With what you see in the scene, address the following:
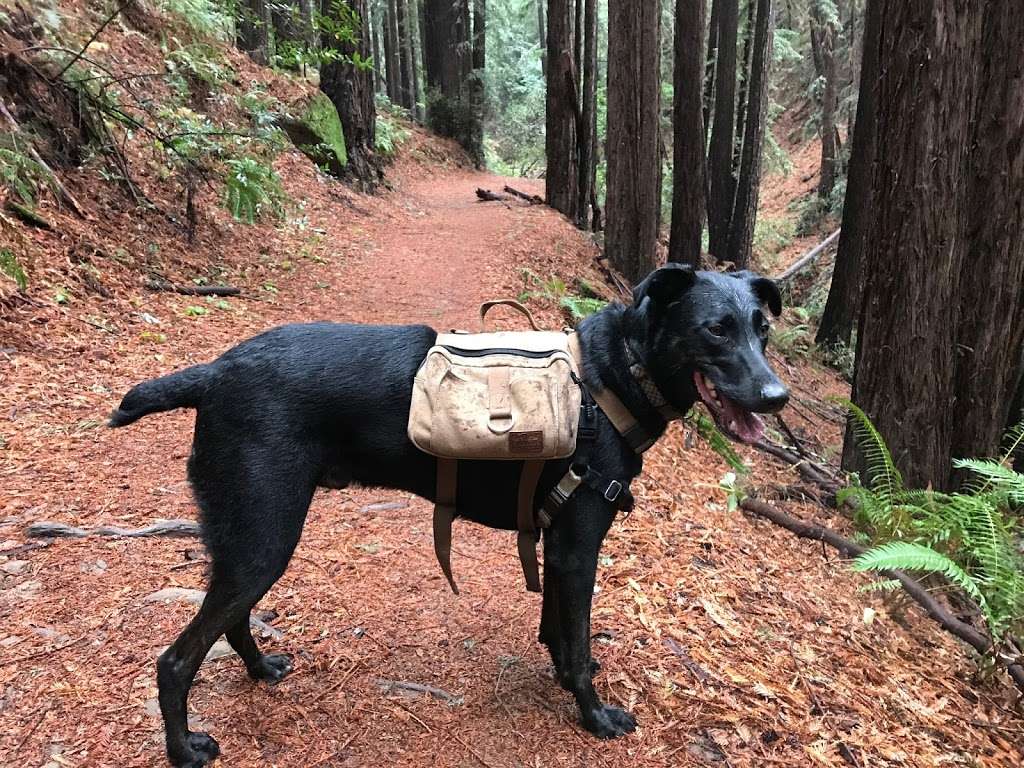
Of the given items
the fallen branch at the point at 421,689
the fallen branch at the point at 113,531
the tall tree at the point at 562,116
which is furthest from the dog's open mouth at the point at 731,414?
the tall tree at the point at 562,116

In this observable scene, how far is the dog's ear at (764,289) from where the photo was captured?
2941mm

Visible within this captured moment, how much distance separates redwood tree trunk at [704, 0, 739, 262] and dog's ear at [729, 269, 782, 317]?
13.1 m

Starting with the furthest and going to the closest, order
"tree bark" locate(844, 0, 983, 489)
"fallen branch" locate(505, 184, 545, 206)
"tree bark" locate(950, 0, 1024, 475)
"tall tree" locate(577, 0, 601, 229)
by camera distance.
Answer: "fallen branch" locate(505, 184, 545, 206)
"tall tree" locate(577, 0, 601, 229)
"tree bark" locate(950, 0, 1024, 475)
"tree bark" locate(844, 0, 983, 489)

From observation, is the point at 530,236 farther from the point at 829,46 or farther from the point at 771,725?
the point at 829,46

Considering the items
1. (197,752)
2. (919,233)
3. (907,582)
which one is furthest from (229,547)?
(919,233)

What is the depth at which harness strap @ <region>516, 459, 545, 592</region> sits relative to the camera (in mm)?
2729

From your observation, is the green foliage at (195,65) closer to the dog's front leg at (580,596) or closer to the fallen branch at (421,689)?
the fallen branch at (421,689)

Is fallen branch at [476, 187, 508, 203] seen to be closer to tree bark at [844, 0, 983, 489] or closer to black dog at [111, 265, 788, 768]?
tree bark at [844, 0, 983, 489]

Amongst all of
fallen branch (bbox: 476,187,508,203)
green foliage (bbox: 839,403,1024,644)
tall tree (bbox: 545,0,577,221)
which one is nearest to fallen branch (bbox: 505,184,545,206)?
fallen branch (bbox: 476,187,508,203)

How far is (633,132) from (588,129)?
5.26 m

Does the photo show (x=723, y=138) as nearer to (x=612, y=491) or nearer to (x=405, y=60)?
(x=612, y=491)

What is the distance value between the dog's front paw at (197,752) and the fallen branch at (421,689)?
2.47 feet

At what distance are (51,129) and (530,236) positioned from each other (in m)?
7.08

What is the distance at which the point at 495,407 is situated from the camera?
260 centimetres
